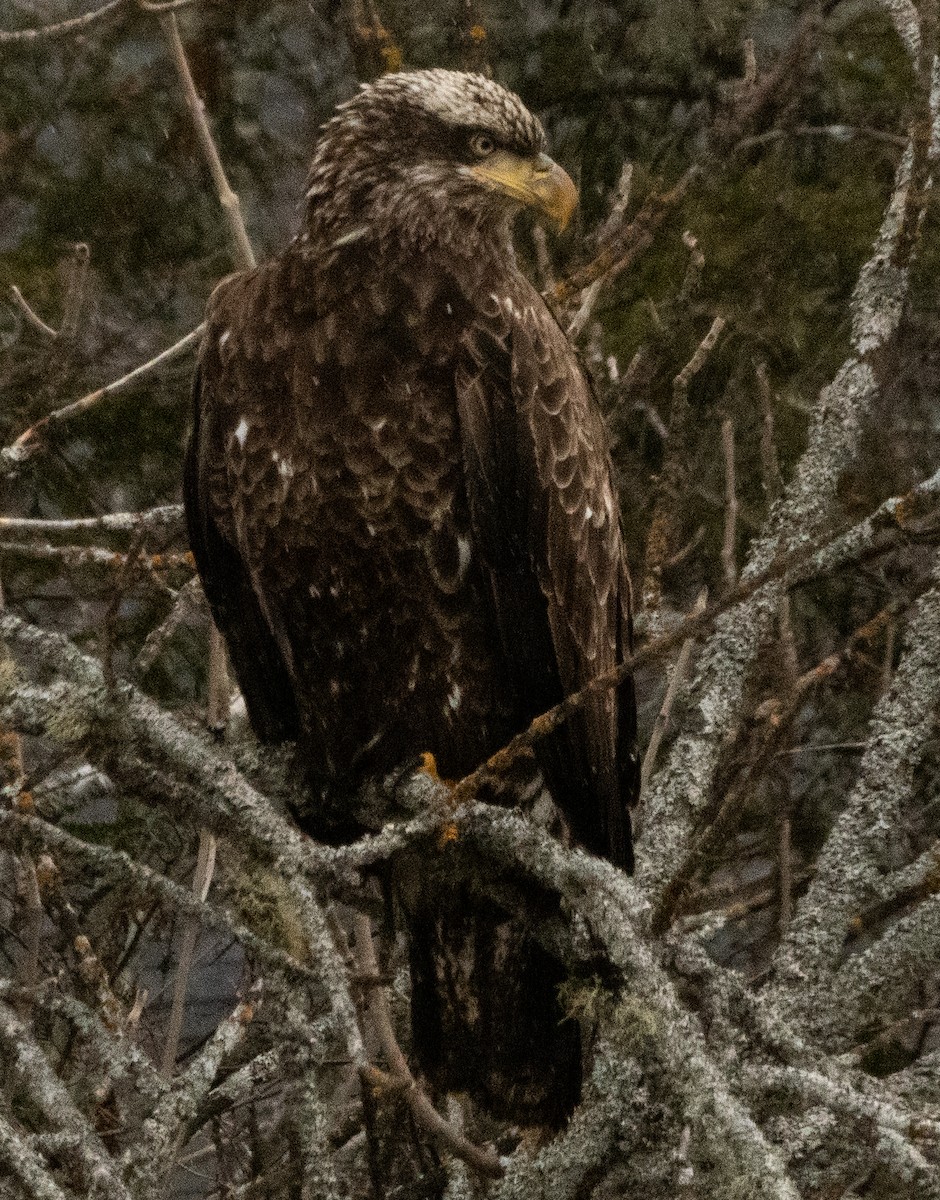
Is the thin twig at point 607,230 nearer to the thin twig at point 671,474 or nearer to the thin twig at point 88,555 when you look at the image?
the thin twig at point 671,474

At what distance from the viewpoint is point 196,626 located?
14.1 feet

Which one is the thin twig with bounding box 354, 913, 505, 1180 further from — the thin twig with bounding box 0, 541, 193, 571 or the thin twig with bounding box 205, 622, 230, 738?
the thin twig with bounding box 0, 541, 193, 571

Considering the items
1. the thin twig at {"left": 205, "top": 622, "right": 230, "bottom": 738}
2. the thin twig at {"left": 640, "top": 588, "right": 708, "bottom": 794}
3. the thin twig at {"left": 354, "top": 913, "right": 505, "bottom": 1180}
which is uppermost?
the thin twig at {"left": 205, "top": 622, "right": 230, "bottom": 738}

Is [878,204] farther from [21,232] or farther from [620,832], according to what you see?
[21,232]

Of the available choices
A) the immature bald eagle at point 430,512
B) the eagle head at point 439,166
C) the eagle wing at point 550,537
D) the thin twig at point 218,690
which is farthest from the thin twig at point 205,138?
the thin twig at point 218,690

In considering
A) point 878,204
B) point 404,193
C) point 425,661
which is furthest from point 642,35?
point 425,661

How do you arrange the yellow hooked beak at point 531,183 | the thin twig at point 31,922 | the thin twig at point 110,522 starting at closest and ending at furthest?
the thin twig at point 31,922 → the thin twig at point 110,522 → the yellow hooked beak at point 531,183

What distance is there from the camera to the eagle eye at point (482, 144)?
11.5 feet

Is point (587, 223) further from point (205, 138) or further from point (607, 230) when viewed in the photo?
point (205, 138)

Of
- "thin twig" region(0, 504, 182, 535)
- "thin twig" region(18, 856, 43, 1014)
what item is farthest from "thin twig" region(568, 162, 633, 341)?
"thin twig" region(18, 856, 43, 1014)

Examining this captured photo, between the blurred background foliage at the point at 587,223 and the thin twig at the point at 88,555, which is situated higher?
the blurred background foliage at the point at 587,223

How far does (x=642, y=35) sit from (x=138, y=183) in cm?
122

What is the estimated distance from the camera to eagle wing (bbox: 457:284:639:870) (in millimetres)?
3205

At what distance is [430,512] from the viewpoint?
3203 mm
